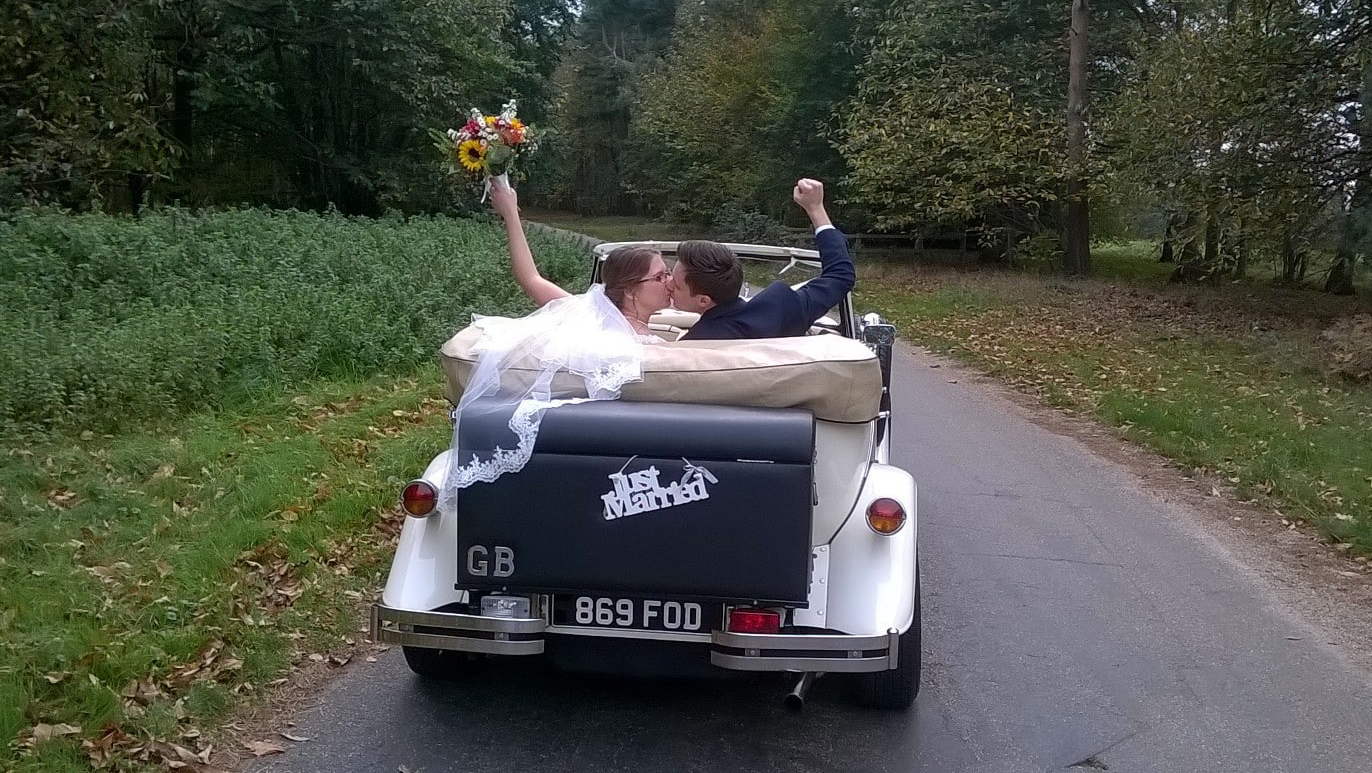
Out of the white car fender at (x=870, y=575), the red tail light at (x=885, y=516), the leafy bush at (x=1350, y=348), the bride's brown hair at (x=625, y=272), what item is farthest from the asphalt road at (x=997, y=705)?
the leafy bush at (x=1350, y=348)

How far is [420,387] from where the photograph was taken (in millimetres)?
10125

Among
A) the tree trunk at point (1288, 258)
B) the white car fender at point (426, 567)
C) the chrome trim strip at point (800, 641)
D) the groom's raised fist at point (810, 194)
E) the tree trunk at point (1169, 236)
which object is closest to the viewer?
the chrome trim strip at point (800, 641)

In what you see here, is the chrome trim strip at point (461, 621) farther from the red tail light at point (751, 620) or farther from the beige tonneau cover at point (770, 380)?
the beige tonneau cover at point (770, 380)

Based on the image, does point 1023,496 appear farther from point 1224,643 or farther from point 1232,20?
point 1232,20

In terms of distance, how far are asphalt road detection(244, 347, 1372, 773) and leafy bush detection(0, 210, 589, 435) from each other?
14.8 feet

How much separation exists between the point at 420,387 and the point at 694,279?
19.6ft

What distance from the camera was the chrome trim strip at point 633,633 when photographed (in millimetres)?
3822

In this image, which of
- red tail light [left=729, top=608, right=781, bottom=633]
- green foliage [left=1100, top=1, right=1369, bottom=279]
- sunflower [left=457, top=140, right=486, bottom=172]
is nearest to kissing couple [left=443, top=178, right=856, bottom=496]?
sunflower [left=457, top=140, right=486, bottom=172]

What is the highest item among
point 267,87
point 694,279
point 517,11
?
point 517,11

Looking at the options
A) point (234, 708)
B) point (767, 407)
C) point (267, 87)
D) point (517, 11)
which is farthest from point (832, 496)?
point (517, 11)

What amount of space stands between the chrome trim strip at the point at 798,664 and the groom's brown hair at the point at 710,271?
1.50 metres

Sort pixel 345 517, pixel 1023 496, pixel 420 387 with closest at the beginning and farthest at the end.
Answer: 1. pixel 345 517
2. pixel 1023 496
3. pixel 420 387

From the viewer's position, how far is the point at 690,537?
358 cm

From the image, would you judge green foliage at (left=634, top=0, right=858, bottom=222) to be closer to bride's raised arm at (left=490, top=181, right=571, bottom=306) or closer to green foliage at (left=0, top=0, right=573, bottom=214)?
green foliage at (left=0, top=0, right=573, bottom=214)
